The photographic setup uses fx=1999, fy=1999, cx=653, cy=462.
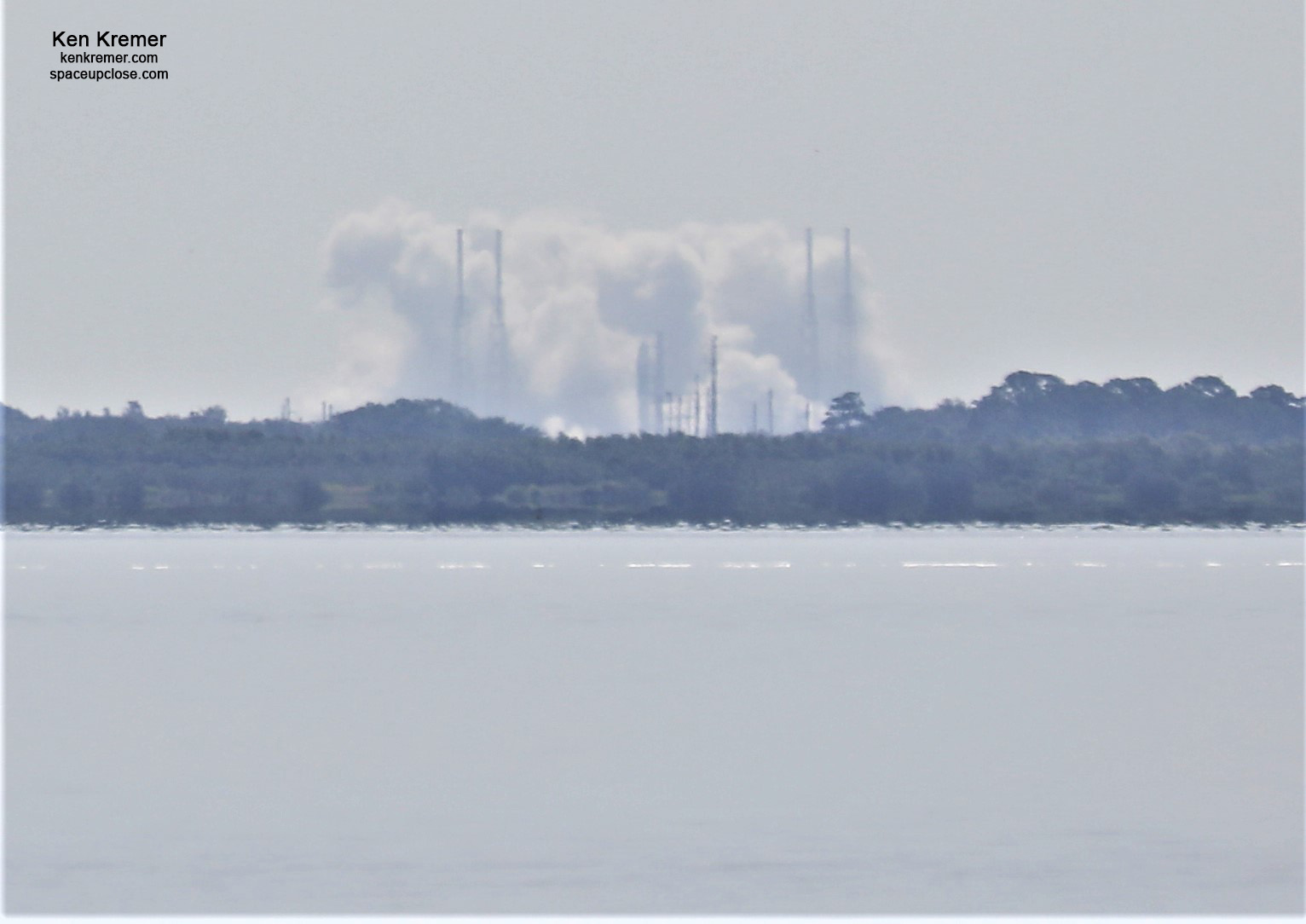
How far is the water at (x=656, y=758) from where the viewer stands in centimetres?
1573

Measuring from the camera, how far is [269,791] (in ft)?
64.6

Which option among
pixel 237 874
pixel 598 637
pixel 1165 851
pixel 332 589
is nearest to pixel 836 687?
pixel 598 637

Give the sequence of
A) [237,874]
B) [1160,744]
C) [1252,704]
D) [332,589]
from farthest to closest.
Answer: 1. [332,589]
2. [1252,704]
3. [1160,744]
4. [237,874]

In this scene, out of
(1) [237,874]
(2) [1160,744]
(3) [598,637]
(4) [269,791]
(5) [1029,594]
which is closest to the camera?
(1) [237,874]

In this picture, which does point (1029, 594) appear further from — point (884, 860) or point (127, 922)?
point (127, 922)

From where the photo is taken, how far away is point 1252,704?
26.1m

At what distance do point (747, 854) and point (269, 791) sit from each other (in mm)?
5456

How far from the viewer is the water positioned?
15.7m

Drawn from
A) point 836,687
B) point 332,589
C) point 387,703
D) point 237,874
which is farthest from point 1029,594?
point 237,874

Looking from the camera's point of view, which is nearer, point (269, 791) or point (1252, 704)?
point (269, 791)

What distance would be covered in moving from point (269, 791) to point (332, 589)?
37190 mm

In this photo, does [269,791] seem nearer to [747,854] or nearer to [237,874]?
[237,874]

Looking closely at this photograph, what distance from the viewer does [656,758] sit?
21.9 m

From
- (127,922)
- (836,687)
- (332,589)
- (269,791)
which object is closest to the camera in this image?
(127,922)
